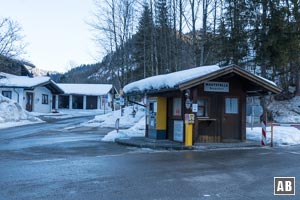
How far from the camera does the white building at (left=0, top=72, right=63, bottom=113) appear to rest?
Result: 50.3m

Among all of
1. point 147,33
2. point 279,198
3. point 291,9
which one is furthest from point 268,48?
point 279,198

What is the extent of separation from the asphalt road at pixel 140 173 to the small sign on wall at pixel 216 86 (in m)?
3.36

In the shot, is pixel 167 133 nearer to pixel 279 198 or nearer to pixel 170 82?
pixel 170 82

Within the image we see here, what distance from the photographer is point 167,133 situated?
19547 mm

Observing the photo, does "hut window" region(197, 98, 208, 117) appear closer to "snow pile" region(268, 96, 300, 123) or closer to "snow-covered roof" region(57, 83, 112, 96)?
"snow pile" region(268, 96, 300, 123)

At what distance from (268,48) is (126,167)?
2818 cm

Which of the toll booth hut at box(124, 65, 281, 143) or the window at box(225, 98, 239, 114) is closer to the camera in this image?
the toll booth hut at box(124, 65, 281, 143)

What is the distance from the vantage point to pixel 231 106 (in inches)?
742

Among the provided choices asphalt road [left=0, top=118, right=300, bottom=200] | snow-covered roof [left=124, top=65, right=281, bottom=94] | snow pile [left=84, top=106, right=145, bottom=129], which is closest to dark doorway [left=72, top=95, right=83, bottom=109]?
snow pile [left=84, top=106, right=145, bottom=129]

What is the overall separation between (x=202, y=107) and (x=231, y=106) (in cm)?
149

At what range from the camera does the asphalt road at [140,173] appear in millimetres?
7980

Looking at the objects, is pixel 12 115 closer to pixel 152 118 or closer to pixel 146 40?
pixel 146 40

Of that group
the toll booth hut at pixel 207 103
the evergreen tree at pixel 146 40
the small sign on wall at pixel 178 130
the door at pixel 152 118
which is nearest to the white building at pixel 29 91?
the evergreen tree at pixel 146 40

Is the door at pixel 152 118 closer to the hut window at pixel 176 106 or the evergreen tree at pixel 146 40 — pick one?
the hut window at pixel 176 106
